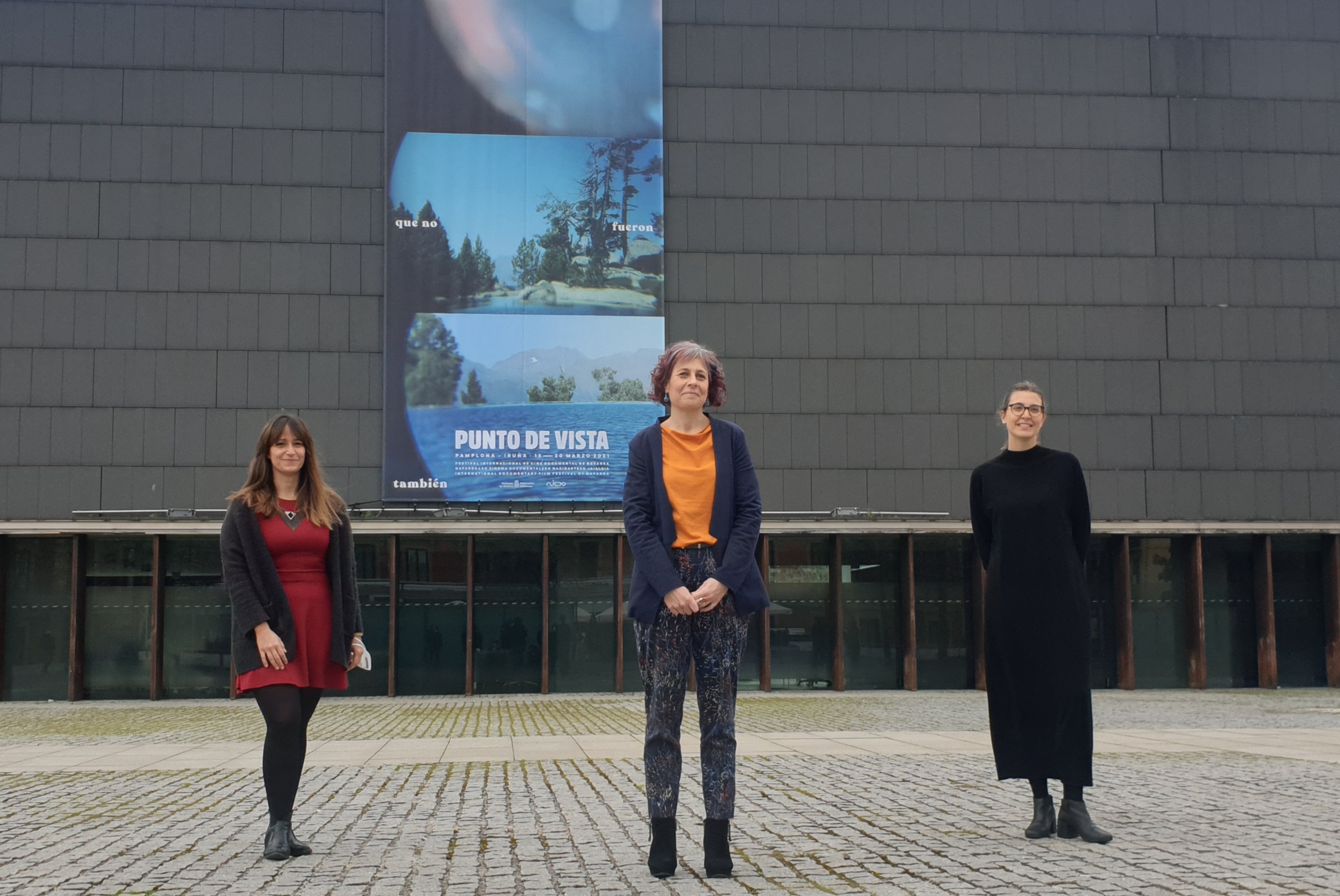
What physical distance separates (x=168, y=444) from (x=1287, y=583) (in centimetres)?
1874

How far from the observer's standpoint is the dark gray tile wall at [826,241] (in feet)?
68.7

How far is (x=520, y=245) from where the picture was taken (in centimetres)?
2098

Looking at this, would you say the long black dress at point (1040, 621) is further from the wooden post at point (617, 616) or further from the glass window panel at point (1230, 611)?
the glass window panel at point (1230, 611)

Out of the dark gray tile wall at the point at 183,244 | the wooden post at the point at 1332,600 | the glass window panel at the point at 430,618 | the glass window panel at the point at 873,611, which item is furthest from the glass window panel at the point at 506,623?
the wooden post at the point at 1332,600

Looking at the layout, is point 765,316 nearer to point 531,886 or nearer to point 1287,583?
point 1287,583

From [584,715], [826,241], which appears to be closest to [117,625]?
[584,715]

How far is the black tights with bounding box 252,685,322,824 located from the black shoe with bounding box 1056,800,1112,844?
301cm

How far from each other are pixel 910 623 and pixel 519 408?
285 inches

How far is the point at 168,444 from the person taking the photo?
20.8 metres

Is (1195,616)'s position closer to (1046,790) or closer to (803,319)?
(803,319)

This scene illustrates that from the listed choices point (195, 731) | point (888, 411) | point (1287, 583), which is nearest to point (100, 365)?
point (195, 731)

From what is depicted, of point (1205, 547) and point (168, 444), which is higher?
point (168, 444)

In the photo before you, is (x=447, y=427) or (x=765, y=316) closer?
(x=447, y=427)

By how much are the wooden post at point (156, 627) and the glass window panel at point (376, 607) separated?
9.33 feet
